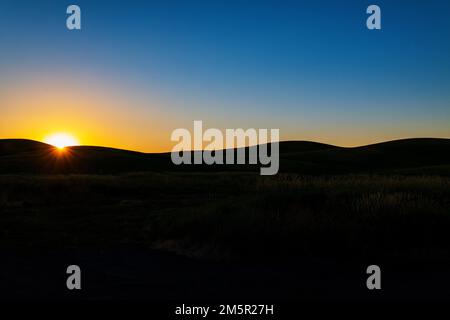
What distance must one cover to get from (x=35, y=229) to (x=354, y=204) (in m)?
9.65

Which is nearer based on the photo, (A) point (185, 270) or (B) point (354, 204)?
(A) point (185, 270)

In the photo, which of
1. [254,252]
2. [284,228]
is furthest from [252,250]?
[284,228]

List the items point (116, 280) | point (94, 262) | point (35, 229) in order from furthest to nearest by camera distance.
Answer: point (35, 229) < point (94, 262) < point (116, 280)

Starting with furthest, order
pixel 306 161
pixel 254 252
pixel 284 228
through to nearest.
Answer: pixel 306 161, pixel 284 228, pixel 254 252

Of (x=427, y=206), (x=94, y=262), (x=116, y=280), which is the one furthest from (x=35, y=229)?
(x=427, y=206)

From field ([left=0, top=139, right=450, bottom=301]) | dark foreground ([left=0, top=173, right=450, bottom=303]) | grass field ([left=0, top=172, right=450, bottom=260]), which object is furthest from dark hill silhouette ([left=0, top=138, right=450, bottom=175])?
dark foreground ([left=0, top=173, right=450, bottom=303])

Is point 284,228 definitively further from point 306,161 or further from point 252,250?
point 306,161

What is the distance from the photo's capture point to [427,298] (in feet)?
23.1

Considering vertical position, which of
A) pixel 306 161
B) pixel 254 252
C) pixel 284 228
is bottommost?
pixel 254 252

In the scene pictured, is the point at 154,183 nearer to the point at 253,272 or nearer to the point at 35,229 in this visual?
the point at 35,229

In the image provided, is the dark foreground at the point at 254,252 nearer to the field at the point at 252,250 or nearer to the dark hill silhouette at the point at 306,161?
the field at the point at 252,250

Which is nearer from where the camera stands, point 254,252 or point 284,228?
point 254,252

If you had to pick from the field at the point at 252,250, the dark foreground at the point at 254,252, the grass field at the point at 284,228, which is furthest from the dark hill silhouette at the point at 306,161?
the dark foreground at the point at 254,252
